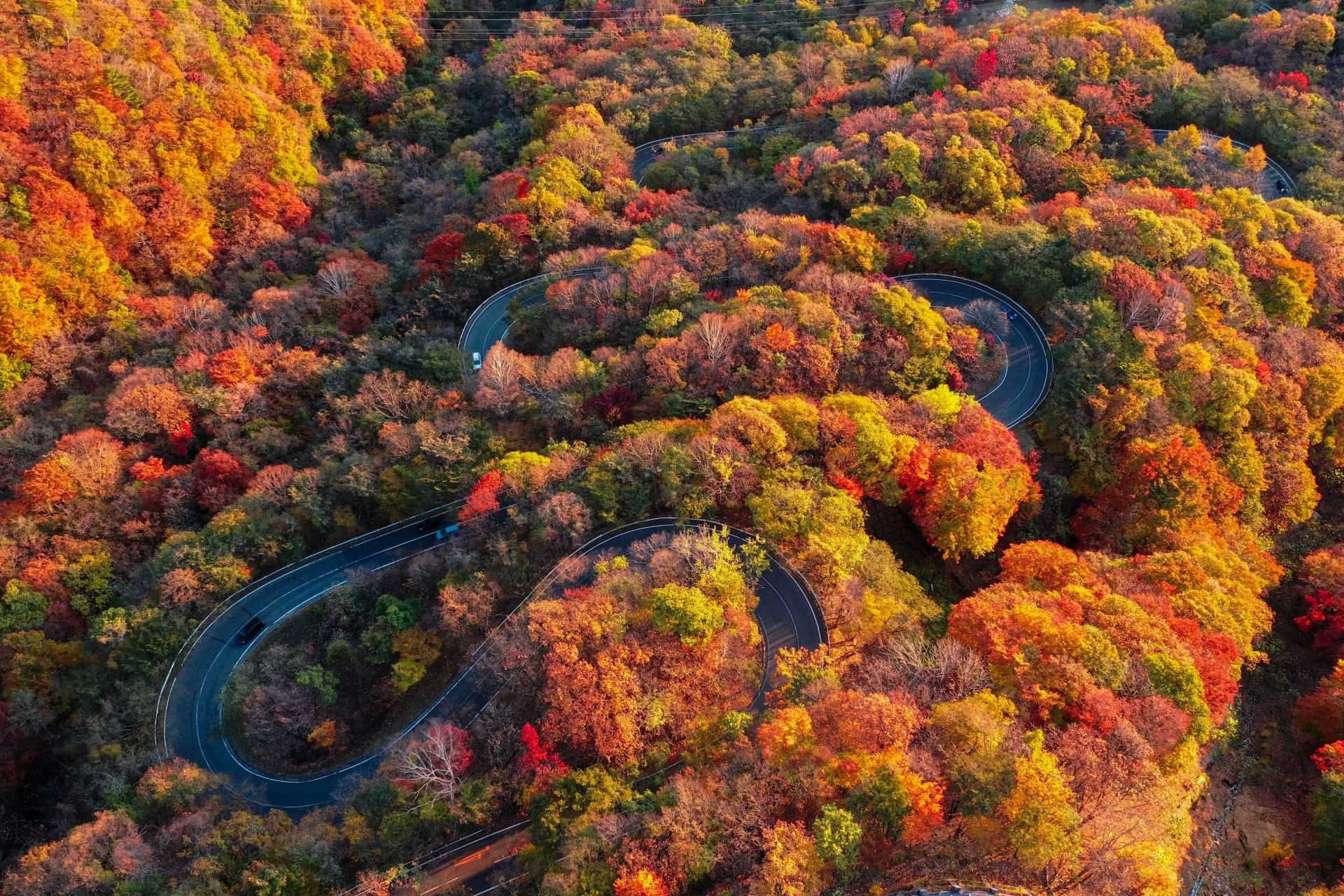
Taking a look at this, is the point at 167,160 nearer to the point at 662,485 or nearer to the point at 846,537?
the point at 662,485

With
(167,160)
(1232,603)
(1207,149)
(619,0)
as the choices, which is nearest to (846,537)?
(1232,603)

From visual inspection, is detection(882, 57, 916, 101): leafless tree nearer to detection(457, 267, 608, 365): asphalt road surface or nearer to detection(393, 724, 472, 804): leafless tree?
detection(457, 267, 608, 365): asphalt road surface

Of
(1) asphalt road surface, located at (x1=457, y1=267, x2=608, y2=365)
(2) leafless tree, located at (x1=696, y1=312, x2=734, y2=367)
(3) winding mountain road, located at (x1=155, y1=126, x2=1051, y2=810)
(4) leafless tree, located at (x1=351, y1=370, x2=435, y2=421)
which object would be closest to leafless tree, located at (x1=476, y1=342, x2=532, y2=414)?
(4) leafless tree, located at (x1=351, y1=370, x2=435, y2=421)

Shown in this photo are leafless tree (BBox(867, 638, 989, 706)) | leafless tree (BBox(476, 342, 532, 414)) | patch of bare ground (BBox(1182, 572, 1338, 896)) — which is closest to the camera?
leafless tree (BBox(867, 638, 989, 706))

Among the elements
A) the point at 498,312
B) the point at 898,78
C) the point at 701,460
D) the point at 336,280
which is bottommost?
the point at 498,312

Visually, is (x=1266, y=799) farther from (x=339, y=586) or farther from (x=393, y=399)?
(x=393, y=399)

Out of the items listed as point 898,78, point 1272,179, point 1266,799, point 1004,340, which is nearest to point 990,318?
point 1004,340
